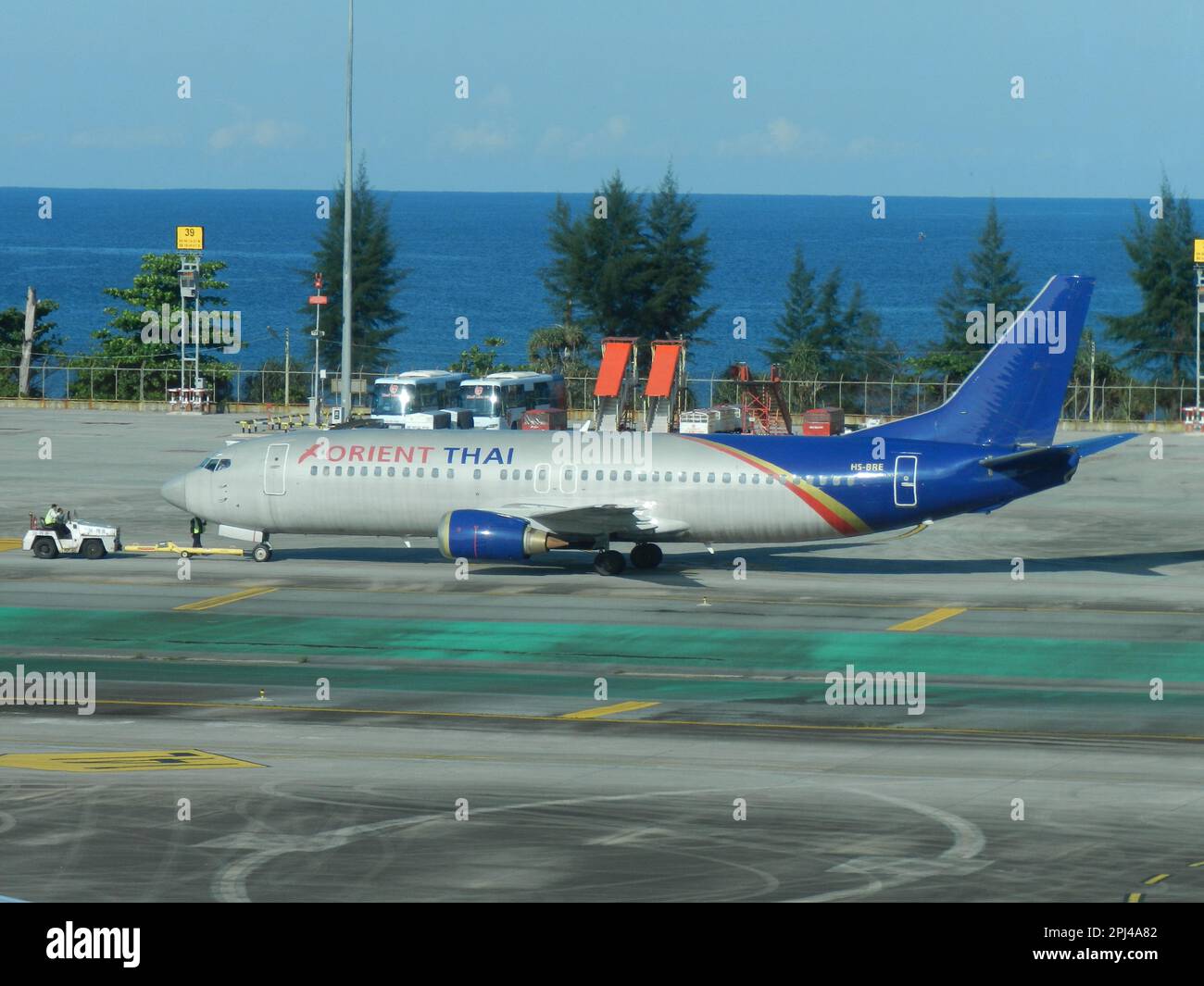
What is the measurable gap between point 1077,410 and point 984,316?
1674 cm

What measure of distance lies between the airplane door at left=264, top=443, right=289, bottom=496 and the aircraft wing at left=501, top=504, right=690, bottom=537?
7.21 meters

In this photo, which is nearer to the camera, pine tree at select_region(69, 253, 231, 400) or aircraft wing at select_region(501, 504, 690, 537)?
aircraft wing at select_region(501, 504, 690, 537)

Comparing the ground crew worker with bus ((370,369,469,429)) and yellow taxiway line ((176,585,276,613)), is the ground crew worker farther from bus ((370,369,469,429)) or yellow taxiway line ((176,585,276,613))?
bus ((370,369,469,429))

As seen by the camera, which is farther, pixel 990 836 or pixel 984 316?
pixel 984 316

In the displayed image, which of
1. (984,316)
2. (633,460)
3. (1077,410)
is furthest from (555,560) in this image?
(984,316)

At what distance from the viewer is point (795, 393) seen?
10612cm

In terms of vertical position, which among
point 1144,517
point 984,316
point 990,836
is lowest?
point 990,836

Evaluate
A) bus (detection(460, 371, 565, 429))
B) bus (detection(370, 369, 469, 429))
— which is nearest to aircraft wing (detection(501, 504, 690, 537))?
bus (detection(370, 369, 469, 429))

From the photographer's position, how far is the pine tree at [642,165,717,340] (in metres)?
126

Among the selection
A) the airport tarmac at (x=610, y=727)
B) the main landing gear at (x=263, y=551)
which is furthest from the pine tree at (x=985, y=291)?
the main landing gear at (x=263, y=551)

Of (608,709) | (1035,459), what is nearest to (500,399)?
(1035,459)

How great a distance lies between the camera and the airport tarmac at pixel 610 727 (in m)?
24.4

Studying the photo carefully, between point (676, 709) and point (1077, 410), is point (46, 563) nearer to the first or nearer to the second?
point (676, 709)

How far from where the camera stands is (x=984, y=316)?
118 m
